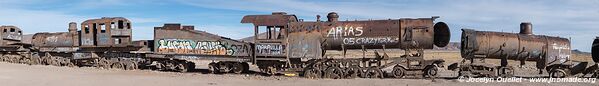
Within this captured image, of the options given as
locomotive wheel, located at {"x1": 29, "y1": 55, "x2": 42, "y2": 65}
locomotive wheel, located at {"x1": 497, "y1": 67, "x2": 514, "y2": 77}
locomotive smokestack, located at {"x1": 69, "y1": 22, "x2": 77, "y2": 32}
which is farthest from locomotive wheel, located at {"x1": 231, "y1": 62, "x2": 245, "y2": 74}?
locomotive wheel, located at {"x1": 29, "y1": 55, "x2": 42, "y2": 65}

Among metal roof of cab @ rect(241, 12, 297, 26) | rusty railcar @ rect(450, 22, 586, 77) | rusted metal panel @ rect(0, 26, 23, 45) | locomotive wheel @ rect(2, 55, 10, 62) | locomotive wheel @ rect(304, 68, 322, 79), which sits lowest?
locomotive wheel @ rect(304, 68, 322, 79)

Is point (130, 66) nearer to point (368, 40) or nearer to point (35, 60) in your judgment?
point (35, 60)

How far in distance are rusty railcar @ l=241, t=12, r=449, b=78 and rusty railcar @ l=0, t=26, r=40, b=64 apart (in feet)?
47.1

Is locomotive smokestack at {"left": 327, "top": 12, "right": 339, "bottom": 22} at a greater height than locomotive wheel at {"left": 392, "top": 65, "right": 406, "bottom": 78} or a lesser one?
greater

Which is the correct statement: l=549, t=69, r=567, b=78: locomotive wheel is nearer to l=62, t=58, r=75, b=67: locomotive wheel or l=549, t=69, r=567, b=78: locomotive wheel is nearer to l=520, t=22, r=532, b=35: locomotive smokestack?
l=520, t=22, r=532, b=35: locomotive smokestack

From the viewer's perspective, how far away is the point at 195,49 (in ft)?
77.6

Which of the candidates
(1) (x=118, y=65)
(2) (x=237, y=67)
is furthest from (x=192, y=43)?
(1) (x=118, y=65)

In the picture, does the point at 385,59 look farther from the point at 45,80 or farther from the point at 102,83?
the point at 45,80

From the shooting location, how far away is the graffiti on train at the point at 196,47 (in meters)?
23.0

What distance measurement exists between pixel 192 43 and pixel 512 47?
40.2 feet

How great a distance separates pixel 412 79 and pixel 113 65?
13.7 m

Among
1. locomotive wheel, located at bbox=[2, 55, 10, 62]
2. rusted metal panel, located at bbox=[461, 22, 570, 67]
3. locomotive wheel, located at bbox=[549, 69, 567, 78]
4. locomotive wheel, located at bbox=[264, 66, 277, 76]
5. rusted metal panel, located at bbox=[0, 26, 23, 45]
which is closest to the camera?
locomotive wheel, located at bbox=[549, 69, 567, 78]

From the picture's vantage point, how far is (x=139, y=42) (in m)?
25.1

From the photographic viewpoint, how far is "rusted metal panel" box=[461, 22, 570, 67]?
2030cm
